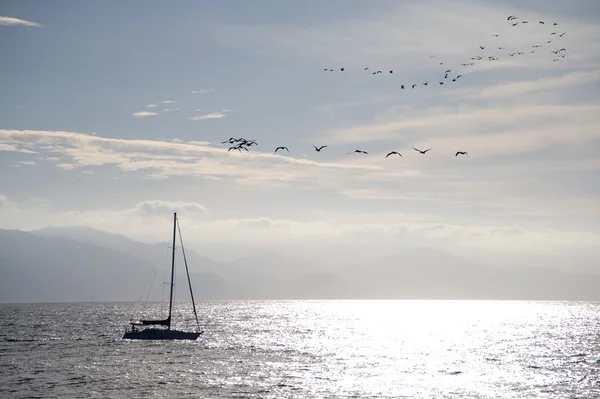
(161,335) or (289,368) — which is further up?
(161,335)

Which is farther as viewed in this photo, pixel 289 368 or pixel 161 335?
pixel 161 335

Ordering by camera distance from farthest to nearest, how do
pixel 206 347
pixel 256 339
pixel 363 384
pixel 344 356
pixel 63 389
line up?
pixel 256 339
pixel 206 347
pixel 344 356
pixel 363 384
pixel 63 389

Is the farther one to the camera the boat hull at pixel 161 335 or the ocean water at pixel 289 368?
the boat hull at pixel 161 335

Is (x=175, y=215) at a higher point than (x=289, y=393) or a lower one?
higher

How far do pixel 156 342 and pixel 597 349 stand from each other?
97.7 meters

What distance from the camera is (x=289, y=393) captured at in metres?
76.6

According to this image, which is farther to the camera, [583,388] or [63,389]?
[583,388]

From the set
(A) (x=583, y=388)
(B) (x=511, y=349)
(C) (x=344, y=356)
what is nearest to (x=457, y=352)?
(B) (x=511, y=349)

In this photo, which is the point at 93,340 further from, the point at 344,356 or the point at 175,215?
the point at 344,356

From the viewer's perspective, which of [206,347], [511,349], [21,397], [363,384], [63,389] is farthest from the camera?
[511,349]

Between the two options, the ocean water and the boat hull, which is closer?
the ocean water

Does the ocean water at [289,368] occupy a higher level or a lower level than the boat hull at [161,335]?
lower

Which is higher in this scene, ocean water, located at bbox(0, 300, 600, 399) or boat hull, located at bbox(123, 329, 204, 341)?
boat hull, located at bbox(123, 329, 204, 341)

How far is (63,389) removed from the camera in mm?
77562
